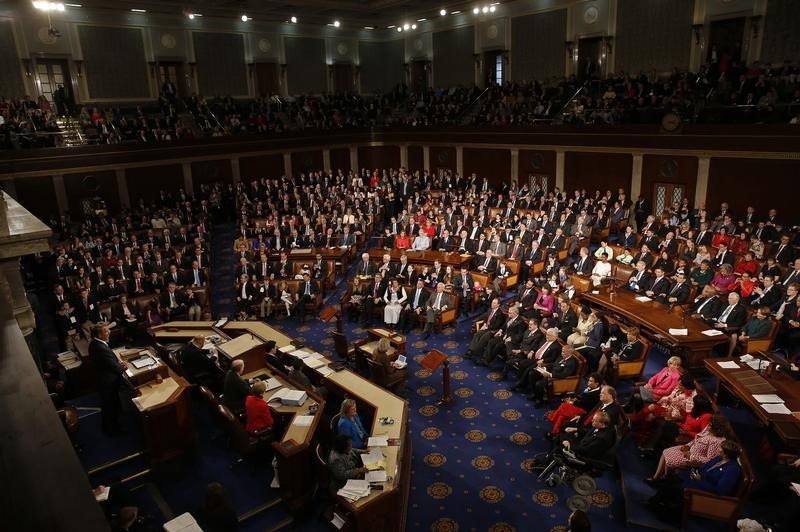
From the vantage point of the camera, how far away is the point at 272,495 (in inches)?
255

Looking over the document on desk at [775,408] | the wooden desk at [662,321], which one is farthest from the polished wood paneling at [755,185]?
the document on desk at [775,408]

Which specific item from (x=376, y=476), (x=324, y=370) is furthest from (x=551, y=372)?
(x=376, y=476)

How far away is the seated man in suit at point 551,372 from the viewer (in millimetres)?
8203

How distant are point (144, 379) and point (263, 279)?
582 centimetres

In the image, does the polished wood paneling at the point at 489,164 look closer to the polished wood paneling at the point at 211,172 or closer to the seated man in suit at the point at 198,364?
the polished wood paneling at the point at 211,172

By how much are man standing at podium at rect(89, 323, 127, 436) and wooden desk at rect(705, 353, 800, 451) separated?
8.26 meters

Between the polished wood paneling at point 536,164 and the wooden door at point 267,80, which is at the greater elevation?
the wooden door at point 267,80

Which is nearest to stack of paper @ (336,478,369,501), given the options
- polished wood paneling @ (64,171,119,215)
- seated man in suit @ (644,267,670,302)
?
seated man in suit @ (644,267,670,302)

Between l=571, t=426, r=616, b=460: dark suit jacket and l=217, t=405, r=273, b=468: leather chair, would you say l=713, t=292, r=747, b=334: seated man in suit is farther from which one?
l=217, t=405, r=273, b=468: leather chair

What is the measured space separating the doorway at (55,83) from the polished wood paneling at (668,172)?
21.2 meters

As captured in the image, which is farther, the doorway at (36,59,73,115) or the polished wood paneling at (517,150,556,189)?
the doorway at (36,59,73,115)

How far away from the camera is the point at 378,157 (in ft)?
87.8

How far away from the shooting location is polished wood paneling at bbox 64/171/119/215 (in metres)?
19.3

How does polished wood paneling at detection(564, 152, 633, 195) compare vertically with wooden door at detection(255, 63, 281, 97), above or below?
below
